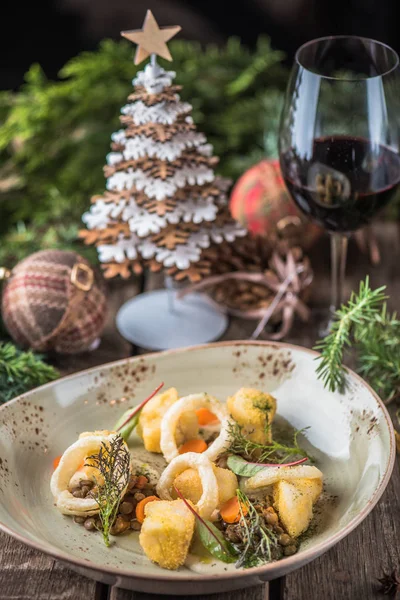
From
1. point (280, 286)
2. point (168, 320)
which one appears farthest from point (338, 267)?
point (168, 320)

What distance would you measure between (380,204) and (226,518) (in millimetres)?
640

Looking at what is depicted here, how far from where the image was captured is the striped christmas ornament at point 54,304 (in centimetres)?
149

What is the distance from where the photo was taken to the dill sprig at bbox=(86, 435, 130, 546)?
3.42ft

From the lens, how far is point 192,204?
4.87 ft

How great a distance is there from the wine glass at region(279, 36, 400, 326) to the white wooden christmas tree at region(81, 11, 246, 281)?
6.6 inches

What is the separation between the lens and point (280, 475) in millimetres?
1079

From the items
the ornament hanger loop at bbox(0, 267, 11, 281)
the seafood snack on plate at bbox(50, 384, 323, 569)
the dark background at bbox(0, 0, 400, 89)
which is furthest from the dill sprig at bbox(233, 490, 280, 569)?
the dark background at bbox(0, 0, 400, 89)

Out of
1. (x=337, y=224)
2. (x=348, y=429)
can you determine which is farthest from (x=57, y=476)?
(x=337, y=224)

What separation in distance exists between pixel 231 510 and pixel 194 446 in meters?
0.16

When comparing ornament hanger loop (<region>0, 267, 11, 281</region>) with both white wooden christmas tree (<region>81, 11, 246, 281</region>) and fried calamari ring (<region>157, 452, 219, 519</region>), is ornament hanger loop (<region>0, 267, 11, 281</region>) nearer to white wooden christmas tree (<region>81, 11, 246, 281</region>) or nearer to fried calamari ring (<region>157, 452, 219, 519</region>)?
white wooden christmas tree (<region>81, 11, 246, 281</region>)

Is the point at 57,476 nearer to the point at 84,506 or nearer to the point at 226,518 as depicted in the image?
the point at 84,506

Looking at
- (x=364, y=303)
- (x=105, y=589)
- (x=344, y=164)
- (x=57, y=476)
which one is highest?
(x=344, y=164)

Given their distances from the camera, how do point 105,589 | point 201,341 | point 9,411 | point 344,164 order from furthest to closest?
point 201,341, point 344,164, point 9,411, point 105,589

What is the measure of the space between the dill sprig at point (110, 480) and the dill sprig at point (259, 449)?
169 millimetres
